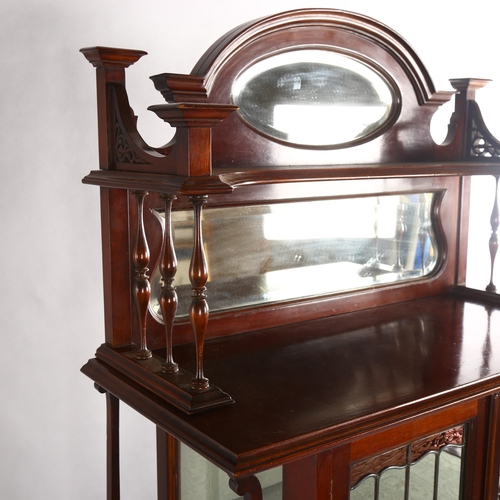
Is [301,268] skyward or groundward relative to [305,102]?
groundward

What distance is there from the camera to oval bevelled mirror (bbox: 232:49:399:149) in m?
1.63

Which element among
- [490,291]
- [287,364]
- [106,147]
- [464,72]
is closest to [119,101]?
[106,147]

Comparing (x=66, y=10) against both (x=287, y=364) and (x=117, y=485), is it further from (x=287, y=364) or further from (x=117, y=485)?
(x=117, y=485)

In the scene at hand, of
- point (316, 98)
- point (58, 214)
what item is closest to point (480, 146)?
point (316, 98)

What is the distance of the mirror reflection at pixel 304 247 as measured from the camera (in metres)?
1.64

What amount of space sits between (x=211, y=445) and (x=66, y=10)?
109 centimetres

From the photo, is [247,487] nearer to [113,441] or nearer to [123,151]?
[113,441]

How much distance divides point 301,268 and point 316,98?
1.39ft

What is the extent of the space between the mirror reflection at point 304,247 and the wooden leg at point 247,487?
19.6 inches

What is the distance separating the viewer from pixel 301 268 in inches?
70.3

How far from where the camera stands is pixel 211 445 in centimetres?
114

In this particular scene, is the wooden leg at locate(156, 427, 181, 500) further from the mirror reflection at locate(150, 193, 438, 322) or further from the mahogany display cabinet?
the mirror reflection at locate(150, 193, 438, 322)

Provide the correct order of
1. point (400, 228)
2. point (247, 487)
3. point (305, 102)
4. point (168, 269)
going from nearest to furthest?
point (247, 487) → point (168, 269) → point (305, 102) → point (400, 228)

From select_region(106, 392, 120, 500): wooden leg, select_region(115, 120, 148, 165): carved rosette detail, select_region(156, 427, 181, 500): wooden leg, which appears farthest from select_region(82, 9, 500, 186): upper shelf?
select_region(156, 427, 181, 500): wooden leg
